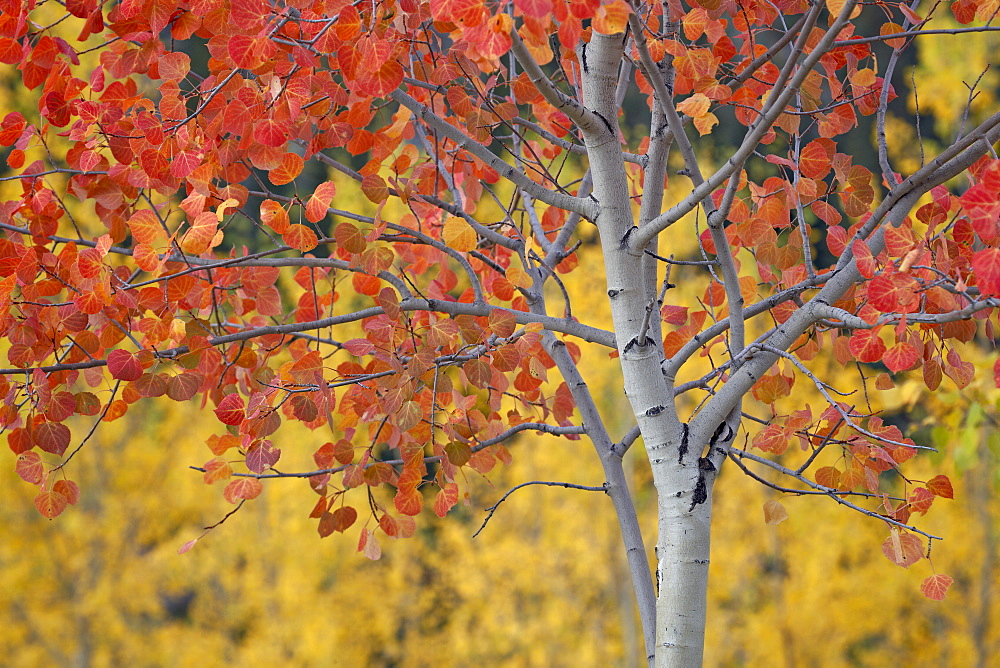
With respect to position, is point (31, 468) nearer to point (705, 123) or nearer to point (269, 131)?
point (269, 131)

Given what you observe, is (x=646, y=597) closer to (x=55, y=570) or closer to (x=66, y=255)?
(x=66, y=255)

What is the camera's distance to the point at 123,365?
1.54 metres

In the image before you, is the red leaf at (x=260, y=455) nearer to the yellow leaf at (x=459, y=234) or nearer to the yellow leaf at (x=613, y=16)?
the yellow leaf at (x=459, y=234)

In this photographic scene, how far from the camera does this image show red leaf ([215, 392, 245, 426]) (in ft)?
5.18

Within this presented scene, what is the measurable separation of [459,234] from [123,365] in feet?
2.24

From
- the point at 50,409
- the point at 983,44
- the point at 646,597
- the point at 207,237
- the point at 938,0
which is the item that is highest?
the point at 983,44

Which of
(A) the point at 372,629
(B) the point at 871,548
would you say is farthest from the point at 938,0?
(A) the point at 372,629

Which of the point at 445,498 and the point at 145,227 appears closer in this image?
the point at 145,227

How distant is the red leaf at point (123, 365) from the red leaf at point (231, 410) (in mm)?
168

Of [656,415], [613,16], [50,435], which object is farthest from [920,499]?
[50,435]

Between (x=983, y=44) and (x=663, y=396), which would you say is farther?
(x=983, y=44)

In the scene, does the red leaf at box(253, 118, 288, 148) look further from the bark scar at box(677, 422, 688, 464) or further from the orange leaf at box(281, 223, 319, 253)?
the bark scar at box(677, 422, 688, 464)

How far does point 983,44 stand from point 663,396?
204 inches

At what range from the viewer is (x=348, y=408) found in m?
1.87
